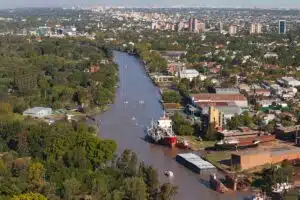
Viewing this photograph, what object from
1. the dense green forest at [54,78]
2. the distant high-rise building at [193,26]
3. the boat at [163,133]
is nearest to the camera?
the boat at [163,133]

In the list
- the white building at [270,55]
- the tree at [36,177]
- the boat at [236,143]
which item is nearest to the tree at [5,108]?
the boat at [236,143]

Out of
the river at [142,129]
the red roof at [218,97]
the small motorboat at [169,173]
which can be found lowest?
the river at [142,129]

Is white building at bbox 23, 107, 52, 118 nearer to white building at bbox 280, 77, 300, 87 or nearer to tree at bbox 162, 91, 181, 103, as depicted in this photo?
tree at bbox 162, 91, 181, 103

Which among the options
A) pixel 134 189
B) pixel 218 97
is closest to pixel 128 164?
pixel 134 189

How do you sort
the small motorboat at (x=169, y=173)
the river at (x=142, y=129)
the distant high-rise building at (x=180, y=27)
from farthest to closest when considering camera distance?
the distant high-rise building at (x=180, y=27)
the small motorboat at (x=169, y=173)
the river at (x=142, y=129)

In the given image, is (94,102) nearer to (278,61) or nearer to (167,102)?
(167,102)

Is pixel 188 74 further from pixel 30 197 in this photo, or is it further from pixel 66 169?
pixel 30 197

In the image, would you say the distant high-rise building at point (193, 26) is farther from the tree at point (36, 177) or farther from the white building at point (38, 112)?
the tree at point (36, 177)
